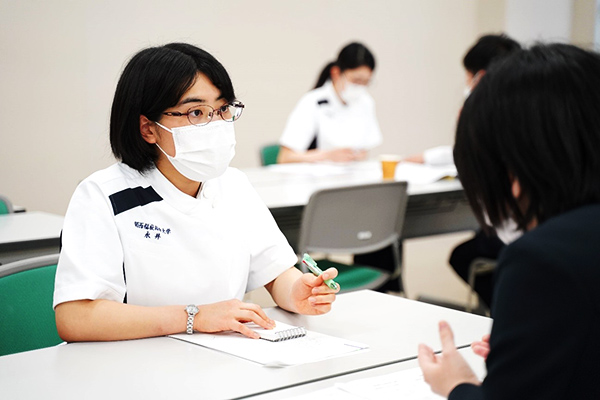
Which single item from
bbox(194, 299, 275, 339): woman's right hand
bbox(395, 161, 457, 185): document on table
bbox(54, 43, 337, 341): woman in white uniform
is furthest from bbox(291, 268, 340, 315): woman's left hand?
bbox(395, 161, 457, 185): document on table

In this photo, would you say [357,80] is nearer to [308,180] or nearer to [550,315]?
[308,180]

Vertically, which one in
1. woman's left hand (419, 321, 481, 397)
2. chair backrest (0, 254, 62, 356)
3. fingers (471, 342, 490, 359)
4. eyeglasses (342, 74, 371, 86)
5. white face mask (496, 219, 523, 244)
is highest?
white face mask (496, 219, 523, 244)

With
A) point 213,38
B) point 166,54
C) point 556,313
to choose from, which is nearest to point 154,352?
point 166,54

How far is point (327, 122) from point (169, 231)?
327 cm

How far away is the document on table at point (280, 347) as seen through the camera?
123 centimetres

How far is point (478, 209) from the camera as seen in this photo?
89cm

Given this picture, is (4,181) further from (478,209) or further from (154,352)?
(478,209)

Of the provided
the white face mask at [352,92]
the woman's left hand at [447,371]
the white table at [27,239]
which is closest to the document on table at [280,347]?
the woman's left hand at [447,371]

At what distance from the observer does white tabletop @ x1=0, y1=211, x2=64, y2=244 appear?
236cm

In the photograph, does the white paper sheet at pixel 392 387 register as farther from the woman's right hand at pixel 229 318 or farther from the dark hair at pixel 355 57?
the dark hair at pixel 355 57

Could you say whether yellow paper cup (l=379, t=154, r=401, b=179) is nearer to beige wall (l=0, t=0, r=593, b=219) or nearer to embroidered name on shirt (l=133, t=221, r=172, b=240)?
beige wall (l=0, t=0, r=593, b=219)

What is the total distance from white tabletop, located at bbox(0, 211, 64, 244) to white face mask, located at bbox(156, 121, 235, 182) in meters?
0.98

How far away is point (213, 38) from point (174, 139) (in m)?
3.63

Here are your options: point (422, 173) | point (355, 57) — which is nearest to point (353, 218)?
point (422, 173)
